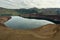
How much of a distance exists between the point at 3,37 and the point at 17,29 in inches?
5.8

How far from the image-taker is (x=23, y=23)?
123 cm

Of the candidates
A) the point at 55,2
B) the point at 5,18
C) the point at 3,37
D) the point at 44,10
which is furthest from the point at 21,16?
the point at 55,2

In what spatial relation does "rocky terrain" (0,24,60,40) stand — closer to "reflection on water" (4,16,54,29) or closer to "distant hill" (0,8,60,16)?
"reflection on water" (4,16,54,29)

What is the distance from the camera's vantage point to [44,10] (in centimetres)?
149

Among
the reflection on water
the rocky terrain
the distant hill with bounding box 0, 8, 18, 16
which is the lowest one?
the rocky terrain

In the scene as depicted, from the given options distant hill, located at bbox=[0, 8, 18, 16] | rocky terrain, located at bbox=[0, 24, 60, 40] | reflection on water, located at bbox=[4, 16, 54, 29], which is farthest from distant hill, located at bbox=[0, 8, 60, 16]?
rocky terrain, located at bbox=[0, 24, 60, 40]

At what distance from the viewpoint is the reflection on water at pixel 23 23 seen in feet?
3.89

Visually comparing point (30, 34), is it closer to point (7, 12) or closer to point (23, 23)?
point (23, 23)

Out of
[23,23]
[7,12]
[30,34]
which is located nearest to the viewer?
[30,34]

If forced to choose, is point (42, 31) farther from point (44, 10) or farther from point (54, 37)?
point (44, 10)

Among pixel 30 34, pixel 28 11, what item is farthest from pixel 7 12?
pixel 30 34

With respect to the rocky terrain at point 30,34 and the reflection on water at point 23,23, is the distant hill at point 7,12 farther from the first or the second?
the rocky terrain at point 30,34

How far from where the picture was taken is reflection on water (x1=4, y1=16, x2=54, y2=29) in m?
1.19

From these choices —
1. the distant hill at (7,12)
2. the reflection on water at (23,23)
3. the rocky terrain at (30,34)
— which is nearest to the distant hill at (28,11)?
the distant hill at (7,12)
